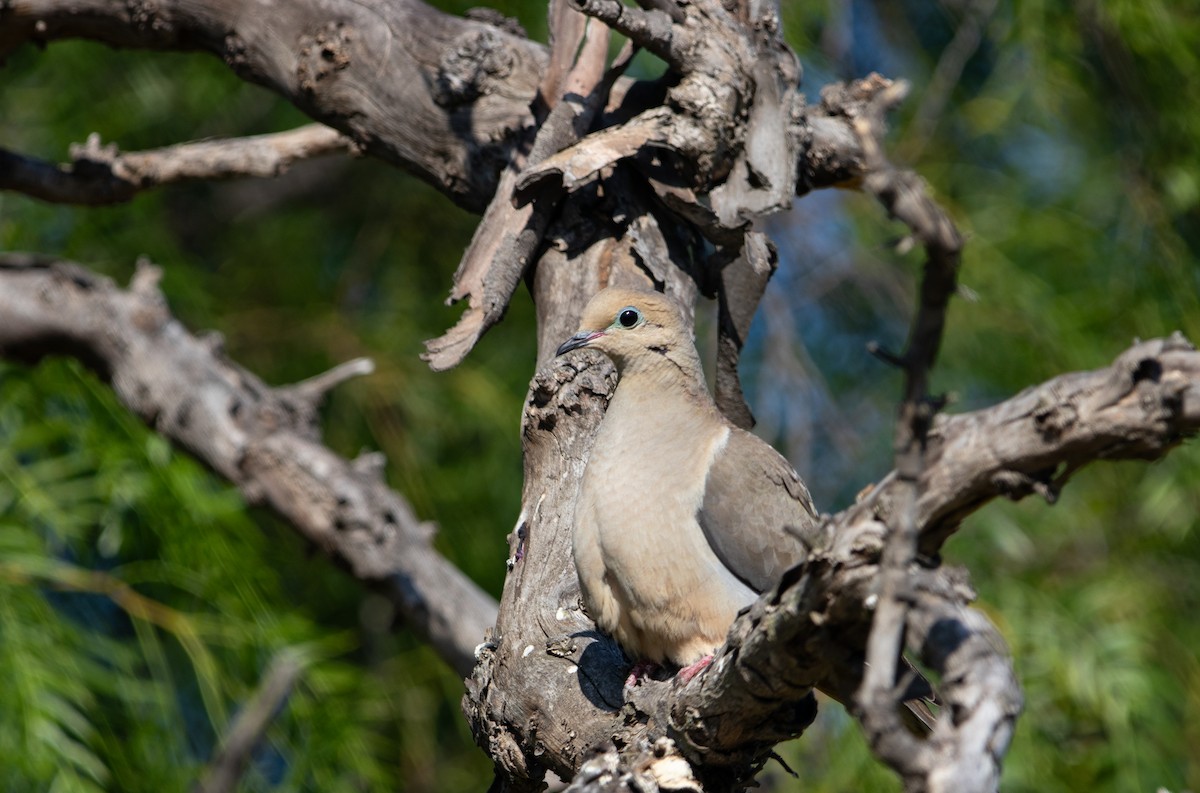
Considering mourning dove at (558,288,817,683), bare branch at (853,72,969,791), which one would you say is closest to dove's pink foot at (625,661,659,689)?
mourning dove at (558,288,817,683)

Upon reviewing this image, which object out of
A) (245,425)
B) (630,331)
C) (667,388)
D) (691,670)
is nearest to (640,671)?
(691,670)

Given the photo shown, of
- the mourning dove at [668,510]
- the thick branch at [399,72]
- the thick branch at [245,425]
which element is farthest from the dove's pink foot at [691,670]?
the thick branch at [245,425]

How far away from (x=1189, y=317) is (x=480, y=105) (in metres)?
3.83

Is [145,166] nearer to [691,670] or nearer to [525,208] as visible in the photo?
[525,208]

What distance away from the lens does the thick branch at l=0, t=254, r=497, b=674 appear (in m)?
4.89

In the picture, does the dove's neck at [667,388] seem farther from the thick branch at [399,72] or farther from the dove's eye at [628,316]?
the thick branch at [399,72]

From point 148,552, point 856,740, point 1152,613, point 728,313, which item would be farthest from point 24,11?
point 1152,613

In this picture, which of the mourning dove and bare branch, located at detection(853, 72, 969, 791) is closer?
bare branch, located at detection(853, 72, 969, 791)

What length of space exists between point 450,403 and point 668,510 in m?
4.41

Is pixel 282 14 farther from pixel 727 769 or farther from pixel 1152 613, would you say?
pixel 1152 613

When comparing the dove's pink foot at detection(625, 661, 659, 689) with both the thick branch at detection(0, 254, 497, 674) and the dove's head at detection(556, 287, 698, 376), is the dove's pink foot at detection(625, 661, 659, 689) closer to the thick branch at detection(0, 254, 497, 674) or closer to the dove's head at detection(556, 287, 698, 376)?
the dove's head at detection(556, 287, 698, 376)

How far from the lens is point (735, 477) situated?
3.12 metres

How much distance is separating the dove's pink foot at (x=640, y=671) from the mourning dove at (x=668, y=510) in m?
0.02

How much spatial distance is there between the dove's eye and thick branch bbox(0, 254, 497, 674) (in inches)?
72.3
